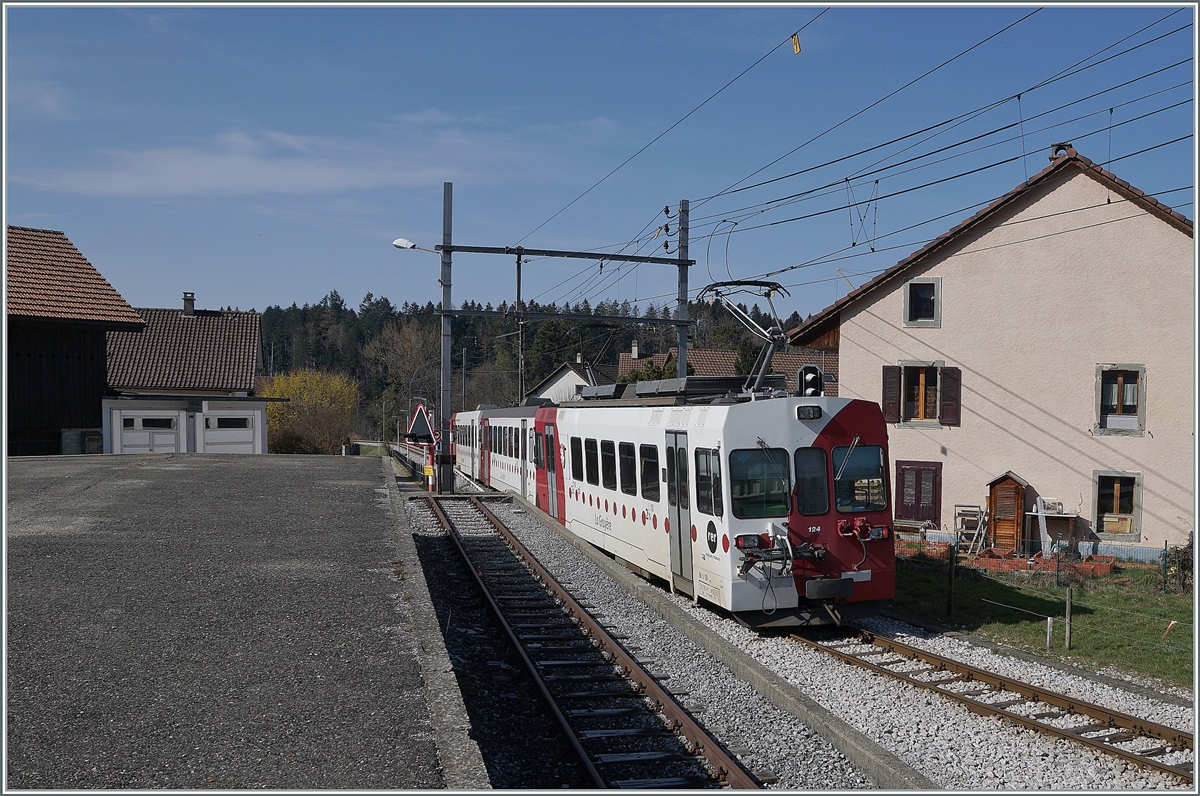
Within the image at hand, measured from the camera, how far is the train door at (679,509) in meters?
11.2

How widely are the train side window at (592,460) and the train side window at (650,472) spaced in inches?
99.2

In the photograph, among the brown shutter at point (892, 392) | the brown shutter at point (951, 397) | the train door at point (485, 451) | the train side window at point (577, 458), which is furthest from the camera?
the train door at point (485, 451)

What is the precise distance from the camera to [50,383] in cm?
2905

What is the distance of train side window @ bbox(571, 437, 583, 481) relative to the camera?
16281mm

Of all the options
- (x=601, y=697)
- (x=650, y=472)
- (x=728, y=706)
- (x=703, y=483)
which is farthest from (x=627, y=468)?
(x=728, y=706)

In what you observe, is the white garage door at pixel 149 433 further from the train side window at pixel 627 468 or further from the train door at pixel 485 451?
the train side window at pixel 627 468

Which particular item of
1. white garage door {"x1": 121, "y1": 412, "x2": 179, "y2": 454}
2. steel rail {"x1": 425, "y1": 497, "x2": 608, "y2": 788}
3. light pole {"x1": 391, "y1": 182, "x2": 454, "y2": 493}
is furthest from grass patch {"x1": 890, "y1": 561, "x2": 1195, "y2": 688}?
white garage door {"x1": 121, "y1": 412, "x2": 179, "y2": 454}

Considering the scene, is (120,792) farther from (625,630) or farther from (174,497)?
(174,497)

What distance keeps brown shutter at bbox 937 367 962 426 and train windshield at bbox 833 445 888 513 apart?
13449 mm

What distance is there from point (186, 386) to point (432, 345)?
42.5 metres

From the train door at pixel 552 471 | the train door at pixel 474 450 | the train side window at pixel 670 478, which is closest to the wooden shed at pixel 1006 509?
the train door at pixel 552 471

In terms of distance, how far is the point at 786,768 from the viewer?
21.2 ft

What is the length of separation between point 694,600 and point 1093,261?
50.7 ft

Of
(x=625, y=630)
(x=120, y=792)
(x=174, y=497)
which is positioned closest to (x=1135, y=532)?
(x=625, y=630)
